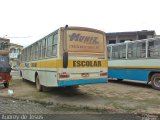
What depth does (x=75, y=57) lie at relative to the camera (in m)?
12.9

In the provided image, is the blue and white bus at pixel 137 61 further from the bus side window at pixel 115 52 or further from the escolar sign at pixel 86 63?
the escolar sign at pixel 86 63

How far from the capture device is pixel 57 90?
1656 cm

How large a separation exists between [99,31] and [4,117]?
641 centimetres

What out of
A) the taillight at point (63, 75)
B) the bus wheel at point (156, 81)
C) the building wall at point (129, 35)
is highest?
the building wall at point (129, 35)

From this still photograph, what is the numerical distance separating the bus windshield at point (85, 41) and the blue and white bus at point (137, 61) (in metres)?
4.36

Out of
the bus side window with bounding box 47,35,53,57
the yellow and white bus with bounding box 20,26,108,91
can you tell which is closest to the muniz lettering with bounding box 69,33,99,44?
the yellow and white bus with bounding box 20,26,108,91

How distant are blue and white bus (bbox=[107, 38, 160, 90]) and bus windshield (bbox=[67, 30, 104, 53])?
4364mm

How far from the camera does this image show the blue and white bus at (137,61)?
1691 cm

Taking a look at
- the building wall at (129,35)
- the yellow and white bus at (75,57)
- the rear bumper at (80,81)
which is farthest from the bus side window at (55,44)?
the building wall at (129,35)

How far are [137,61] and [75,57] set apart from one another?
254 inches

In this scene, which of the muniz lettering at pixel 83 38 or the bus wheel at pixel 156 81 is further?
the bus wheel at pixel 156 81

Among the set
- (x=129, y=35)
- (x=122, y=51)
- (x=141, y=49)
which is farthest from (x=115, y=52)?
(x=129, y=35)

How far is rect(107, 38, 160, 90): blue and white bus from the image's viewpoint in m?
16.9

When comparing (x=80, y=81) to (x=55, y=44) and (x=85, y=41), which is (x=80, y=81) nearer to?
(x=85, y=41)
